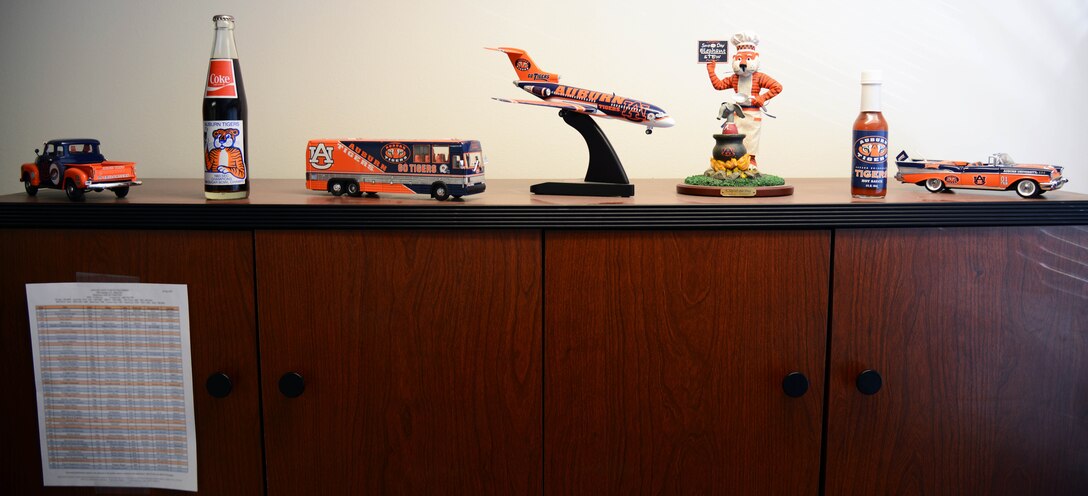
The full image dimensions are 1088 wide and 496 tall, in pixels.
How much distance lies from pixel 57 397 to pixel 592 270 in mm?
802

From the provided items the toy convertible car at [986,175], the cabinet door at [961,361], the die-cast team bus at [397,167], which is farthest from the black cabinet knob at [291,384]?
the toy convertible car at [986,175]

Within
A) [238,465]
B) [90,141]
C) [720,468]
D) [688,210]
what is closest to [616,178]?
[688,210]

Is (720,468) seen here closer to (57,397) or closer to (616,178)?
(616,178)

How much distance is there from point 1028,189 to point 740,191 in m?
0.43

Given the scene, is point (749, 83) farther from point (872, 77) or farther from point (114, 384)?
point (114, 384)

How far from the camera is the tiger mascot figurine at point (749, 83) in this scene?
1271 mm

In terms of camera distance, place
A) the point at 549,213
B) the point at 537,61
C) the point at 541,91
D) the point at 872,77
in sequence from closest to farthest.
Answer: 1. the point at 549,213
2. the point at 872,77
3. the point at 541,91
4. the point at 537,61

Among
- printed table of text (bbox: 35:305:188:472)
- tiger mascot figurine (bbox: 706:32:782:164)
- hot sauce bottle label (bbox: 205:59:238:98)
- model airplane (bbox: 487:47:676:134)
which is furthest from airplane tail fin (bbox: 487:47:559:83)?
printed table of text (bbox: 35:305:188:472)

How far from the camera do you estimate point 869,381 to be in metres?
1.12

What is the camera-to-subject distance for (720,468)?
115 centimetres

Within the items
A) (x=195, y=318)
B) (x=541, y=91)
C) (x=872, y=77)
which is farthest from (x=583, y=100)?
(x=195, y=318)

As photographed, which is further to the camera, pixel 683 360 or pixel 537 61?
pixel 537 61

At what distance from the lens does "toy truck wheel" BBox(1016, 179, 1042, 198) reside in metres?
1.18

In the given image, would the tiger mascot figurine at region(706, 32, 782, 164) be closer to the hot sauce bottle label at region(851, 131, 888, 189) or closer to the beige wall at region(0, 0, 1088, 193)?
the hot sauce bottle label at region(851, 131, 888, 189)
